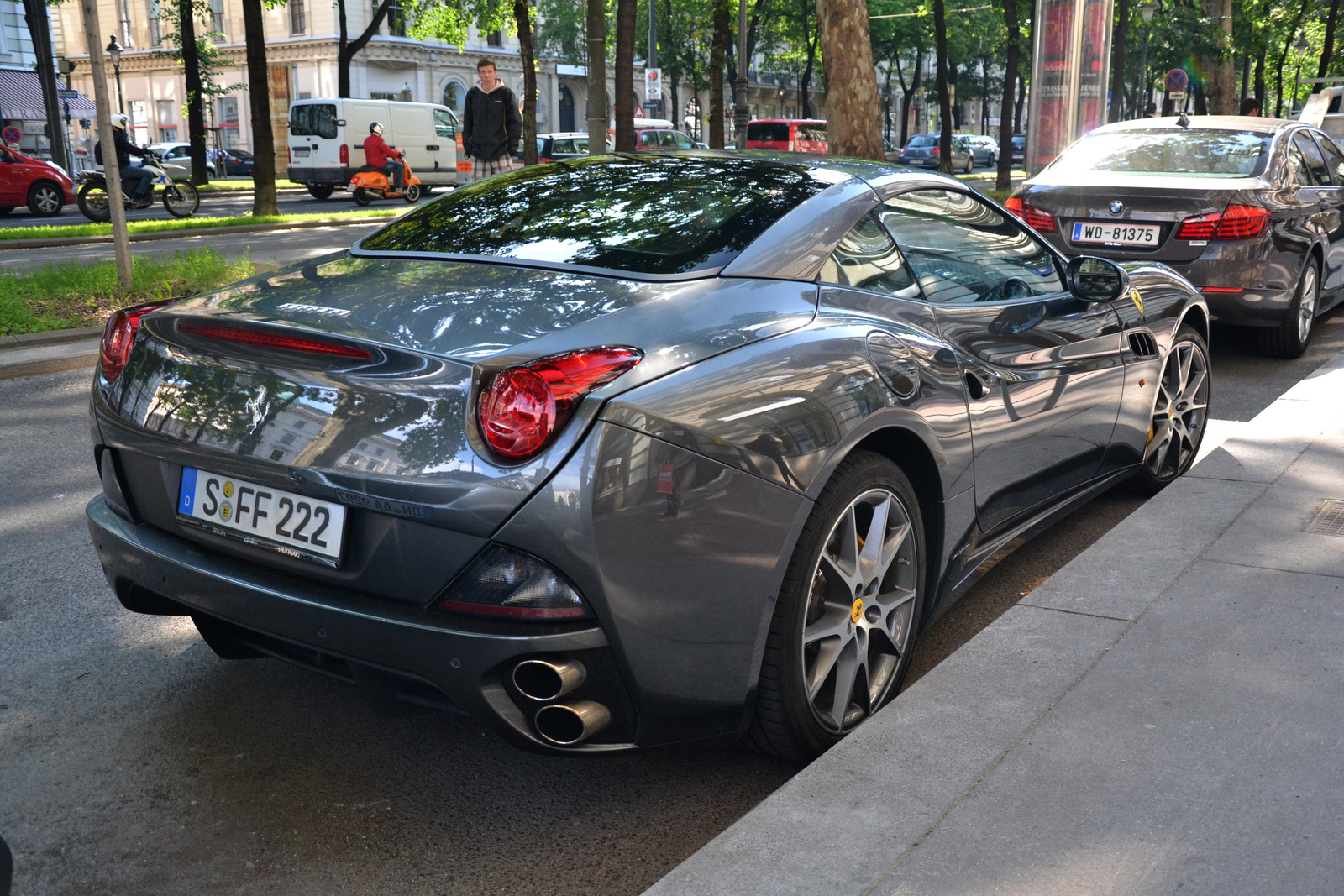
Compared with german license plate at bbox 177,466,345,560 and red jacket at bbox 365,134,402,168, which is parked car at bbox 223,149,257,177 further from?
german license plate at bbox 177,466,345,560

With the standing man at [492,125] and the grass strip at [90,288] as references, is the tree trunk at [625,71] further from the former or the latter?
the grass strip at [90,288]

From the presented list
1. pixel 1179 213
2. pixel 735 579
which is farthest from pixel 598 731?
pixel 1179 213

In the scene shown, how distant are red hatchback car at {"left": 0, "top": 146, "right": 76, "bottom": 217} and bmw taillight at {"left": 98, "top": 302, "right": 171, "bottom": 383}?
2212 centimetres

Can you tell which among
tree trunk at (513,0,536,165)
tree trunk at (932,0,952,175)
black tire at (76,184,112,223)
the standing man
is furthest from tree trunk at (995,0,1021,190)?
black tire at (76,184,112,223)

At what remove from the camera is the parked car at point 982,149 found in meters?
56.0

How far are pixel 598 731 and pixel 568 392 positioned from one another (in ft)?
2.10

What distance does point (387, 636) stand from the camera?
2.39m

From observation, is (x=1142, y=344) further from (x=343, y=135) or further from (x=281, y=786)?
(x=343, y=135)

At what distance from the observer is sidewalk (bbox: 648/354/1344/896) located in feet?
7.29

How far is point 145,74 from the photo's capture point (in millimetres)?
56812

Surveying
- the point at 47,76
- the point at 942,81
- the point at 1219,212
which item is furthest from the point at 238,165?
the point at 1219,212

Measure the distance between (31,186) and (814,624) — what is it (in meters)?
23.4

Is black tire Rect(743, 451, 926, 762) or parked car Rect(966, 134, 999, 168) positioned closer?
black tire Rect(743, 451, 926, 762)

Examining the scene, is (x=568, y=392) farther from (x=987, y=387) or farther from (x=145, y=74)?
(x=145, y=74)
